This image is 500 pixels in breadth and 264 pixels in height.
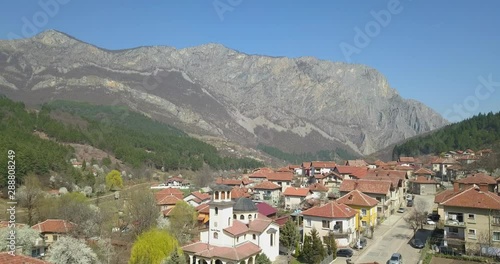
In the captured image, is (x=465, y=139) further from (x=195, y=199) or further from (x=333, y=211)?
(x=333, y=211)

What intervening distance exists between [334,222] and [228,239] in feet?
38.9

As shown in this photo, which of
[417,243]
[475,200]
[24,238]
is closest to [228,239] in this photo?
[24,238]

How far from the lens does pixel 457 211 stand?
34875 millimetres

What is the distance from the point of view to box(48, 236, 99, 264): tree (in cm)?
2886

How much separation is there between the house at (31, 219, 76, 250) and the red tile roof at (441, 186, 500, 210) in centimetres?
3508

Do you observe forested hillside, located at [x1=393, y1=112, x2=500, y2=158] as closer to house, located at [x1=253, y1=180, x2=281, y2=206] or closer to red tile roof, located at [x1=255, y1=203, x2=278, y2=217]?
house, located at [x1=253, y1=180, x2=281, y2=206]

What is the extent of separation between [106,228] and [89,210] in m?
2.96

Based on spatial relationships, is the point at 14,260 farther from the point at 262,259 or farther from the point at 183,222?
the point at 183,222

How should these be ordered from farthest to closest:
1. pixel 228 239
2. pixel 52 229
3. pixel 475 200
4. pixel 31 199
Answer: pixel 31 199 → pixel 52 229 → pixel 475 200 → pixel 228 239

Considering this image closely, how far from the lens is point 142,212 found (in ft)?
136

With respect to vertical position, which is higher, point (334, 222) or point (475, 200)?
point (475, 200)

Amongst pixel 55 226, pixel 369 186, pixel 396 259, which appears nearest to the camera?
pixel 396 259

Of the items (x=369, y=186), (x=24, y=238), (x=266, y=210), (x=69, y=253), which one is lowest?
(x=69, y=253)

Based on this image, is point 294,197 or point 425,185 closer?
point 294,197
